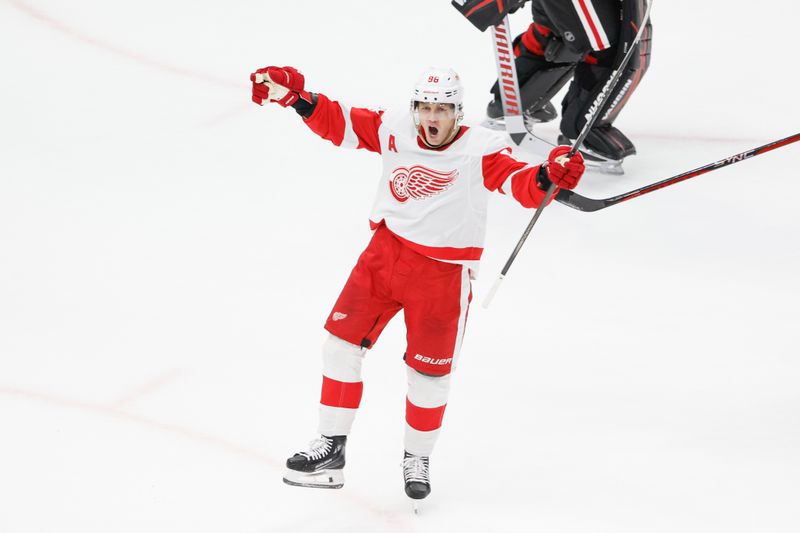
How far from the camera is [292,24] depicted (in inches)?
267

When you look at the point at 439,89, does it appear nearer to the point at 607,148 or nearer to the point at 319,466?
the point at 319,466

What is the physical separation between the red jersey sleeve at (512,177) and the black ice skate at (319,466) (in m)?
0.86

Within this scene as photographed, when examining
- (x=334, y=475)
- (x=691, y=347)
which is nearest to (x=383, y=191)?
(x=334, y=475)

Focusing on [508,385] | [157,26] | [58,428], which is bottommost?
[58,428]

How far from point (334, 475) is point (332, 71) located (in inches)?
144

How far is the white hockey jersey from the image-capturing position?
3.03m

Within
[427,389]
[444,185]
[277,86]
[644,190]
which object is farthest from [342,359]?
[644,190]

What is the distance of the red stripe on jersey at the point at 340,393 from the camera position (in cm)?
319

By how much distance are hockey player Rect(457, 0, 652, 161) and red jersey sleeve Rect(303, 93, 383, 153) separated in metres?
1.91

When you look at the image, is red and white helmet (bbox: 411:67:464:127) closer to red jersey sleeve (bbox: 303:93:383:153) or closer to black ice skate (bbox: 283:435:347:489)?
red jersey sleeve (bbox: 303:93:383:153)

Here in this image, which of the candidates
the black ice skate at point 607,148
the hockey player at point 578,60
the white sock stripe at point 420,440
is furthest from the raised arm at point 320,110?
the black ice skate at point 607,148

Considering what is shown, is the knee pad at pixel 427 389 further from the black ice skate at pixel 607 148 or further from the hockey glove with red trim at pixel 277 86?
the black ice skate at pixel 607 148

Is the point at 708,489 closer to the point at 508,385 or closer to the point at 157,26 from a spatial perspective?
the point at 508,385

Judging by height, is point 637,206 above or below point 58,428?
above
